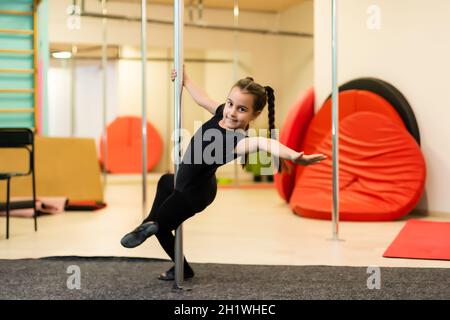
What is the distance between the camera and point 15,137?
4.46m

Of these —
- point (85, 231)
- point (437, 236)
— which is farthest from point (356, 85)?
point (85, 231)

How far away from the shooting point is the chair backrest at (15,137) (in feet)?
14.6

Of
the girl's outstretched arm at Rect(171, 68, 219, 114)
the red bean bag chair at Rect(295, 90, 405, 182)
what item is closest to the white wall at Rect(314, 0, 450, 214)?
the red bean bag chair at Rect(295, 90, 405, 182)

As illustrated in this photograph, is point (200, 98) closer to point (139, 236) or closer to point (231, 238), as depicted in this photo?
point (139, 236)

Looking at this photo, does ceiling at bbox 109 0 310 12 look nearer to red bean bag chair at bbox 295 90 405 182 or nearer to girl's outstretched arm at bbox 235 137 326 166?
red bean bag chair at bbox 295 90 405 182

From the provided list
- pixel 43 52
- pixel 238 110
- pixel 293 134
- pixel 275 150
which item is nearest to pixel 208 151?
pixel 238 110

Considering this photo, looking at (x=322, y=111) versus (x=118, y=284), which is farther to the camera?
(x=322, y=111)

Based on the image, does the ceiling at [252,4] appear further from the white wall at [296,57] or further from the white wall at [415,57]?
the white wall at [415,57]

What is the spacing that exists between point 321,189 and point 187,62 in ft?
14.1

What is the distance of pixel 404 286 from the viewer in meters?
2.70

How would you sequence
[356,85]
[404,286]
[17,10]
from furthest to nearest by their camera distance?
[17,10]
[356,85]
[404,286]

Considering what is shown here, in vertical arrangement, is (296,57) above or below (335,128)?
above

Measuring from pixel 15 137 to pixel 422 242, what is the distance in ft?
9.32

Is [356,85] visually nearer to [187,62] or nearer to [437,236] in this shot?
[437,236]
